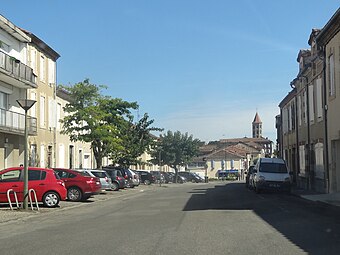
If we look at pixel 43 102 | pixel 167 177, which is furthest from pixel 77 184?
pixel 167 177

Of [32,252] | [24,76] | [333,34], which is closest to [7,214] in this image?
[32,252]

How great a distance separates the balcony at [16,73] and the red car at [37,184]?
903 cm

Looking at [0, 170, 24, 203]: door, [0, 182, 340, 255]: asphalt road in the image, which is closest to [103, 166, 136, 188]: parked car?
[0, 170, 24, 203]: door

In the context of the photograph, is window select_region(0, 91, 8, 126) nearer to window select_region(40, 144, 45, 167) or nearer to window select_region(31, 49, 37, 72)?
window select_region(31, 49, 37, 72)

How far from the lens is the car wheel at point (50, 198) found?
19.8 m

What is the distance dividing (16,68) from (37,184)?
11651 millimetres

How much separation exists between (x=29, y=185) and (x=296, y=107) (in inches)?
933

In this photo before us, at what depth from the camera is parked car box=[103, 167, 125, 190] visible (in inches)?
1350

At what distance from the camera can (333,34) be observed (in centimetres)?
2420

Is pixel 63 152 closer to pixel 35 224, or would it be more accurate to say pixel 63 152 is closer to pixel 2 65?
pixel 2 65

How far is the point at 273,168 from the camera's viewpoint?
28.9m

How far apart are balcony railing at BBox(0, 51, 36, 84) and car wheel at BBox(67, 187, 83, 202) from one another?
822 centimetres

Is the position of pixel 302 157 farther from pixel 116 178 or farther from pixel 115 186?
pixel 115 186

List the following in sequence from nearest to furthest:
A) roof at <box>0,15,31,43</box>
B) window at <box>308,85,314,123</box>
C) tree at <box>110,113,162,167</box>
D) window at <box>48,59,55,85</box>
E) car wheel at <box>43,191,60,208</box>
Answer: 1. car wheel at <box>43,191,60,208</box>
2. roof at <box>0,15,31,43</box>
3. window at <box>308,85,314,123</box>
4. window at <box>48,59,55,85</box>
5. tree at <box>110,113,162,167</box>
